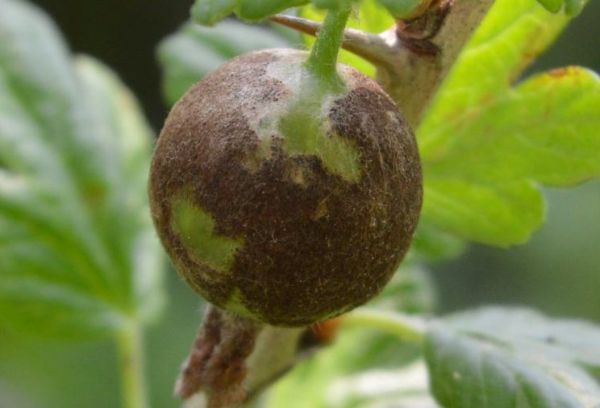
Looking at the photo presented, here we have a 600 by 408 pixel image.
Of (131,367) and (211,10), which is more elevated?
(211,10)

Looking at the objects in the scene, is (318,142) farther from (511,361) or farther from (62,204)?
(62,204)

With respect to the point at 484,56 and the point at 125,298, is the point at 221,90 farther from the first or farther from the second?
the point at 125,298

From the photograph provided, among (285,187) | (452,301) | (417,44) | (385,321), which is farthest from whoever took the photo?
(452,301)

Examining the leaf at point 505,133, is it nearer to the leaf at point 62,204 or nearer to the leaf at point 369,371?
the leaf at point 369,371

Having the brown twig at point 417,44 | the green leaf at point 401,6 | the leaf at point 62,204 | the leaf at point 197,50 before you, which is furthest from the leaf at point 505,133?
the leaf at point 62,204

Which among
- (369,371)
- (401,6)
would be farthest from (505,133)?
(369,371)

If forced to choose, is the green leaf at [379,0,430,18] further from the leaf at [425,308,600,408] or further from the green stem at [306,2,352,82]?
the leaf at [425,308,600,408]

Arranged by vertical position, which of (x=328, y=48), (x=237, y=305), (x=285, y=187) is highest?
(x=328, y=48)
